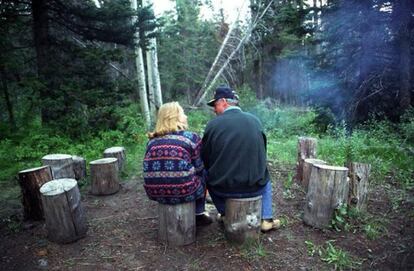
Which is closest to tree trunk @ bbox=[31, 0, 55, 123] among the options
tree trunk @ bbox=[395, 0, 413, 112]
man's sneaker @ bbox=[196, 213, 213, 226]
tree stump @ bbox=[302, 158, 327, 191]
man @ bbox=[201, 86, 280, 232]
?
man's sneaker @ bbox=[196, 213, 213, 226]

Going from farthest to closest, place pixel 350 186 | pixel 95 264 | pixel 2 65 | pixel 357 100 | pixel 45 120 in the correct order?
pixel 357 100 → pixel 45 120 → pixel 2 65 → pixel 350 186 → pixel 95 264

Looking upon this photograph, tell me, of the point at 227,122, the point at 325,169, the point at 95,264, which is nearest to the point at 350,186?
the point at 325,169

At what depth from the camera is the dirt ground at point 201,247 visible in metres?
3.57

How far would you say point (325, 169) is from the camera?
4230 millimetres

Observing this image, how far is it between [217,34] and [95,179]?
2065 cm

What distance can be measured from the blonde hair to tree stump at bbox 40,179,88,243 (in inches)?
53.4

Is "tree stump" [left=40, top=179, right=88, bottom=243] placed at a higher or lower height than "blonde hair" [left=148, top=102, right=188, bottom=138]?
lower

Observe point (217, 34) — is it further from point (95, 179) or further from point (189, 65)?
point (95, 179)

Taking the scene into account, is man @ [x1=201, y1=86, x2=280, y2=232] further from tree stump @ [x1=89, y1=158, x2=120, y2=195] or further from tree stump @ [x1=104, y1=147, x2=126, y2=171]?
tree stump @ [x1=104, y1=147, x2=126, y2=171]

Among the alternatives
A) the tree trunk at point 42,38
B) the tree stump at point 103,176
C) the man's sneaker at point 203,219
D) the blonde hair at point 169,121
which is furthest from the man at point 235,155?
the tree trunk at point 42,38

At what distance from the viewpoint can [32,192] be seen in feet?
15.6

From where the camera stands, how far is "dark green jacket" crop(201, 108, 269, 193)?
3818 millimetres

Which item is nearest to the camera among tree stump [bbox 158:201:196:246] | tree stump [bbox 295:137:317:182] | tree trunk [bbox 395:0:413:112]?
tree stump [bbox 158:201:196:246]

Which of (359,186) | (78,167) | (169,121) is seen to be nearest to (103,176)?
(78,167)
